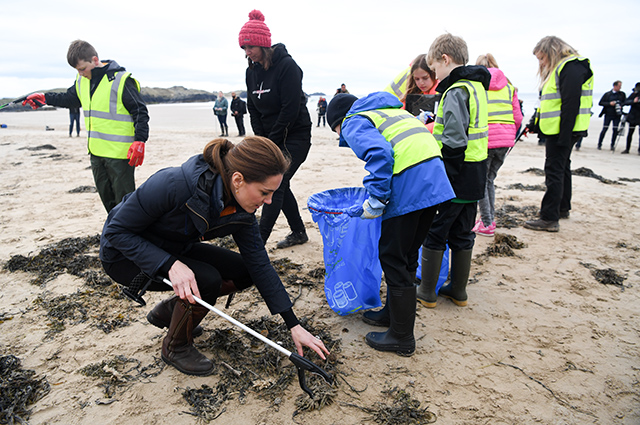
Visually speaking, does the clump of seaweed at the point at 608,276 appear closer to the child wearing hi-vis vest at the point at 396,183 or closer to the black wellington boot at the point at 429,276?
the black wellington boot at the point at 429,276

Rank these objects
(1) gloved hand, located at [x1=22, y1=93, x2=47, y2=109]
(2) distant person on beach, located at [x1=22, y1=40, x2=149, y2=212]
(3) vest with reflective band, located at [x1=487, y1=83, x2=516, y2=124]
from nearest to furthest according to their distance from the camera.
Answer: (2) distant person on beach, located at [x1=22, y1=40, x2=149, y2=212]
(1) gloved hand, located at [x1=22, y1=93, x2=47, y2=109]
(3) vest with reflective band, located at [x1=487, y1=83, x2=516, y2=124]

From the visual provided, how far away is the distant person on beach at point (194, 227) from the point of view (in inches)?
70.6

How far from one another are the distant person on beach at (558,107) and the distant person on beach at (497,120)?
0.40m

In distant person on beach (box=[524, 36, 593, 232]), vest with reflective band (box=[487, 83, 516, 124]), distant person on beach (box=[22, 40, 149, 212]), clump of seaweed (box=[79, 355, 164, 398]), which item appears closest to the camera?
clump of seaweed (box=[79, 355, 164, 398])

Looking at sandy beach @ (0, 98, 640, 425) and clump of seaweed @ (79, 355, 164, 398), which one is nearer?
sandy beach @ (0, 98, 640, 425)

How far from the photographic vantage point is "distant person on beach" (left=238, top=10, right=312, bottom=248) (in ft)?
10.7

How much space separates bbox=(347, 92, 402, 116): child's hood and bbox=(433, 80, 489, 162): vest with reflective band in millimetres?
559

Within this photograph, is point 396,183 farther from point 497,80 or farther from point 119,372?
point 497,80

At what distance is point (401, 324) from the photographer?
2.31 metres

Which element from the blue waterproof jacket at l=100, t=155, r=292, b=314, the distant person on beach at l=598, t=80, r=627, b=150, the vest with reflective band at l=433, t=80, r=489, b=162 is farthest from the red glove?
the distant person on beach at l=598, t=80, r=627, b=150

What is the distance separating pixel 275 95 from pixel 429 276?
1.99 metres

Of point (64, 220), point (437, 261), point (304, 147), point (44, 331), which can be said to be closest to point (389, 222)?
point (437, 261)

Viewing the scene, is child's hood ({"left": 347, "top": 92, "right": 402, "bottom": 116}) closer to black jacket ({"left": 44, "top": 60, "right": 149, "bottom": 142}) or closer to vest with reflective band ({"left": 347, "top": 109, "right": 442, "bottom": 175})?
vest with reflective band ({"left": 347, "top": 109, "right": 442, "bottom": 175})

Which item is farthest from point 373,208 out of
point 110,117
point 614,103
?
point 614,103
